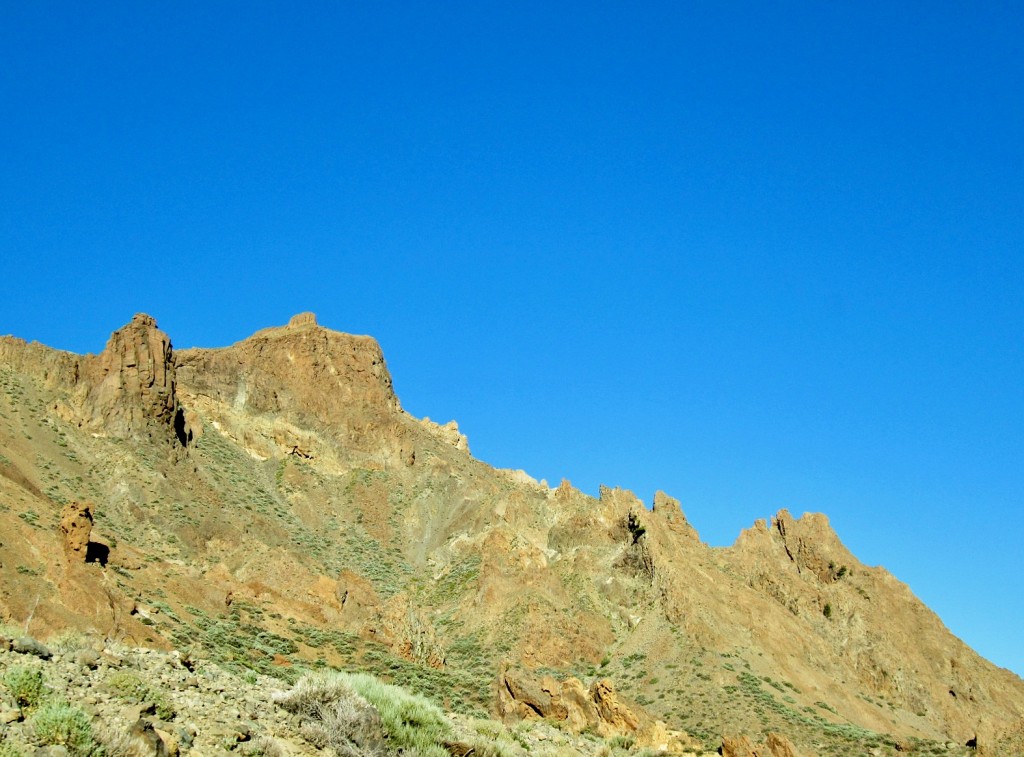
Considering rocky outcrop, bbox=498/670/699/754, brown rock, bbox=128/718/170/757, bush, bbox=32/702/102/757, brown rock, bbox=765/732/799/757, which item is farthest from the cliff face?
bush, bbox=32/702/102/757

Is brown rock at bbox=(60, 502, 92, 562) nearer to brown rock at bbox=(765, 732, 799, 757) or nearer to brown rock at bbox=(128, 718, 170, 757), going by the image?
brown rock at bbox=(765, 732, 799, 757)

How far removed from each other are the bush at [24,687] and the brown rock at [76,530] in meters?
34.4

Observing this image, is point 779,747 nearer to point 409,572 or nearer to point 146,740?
point 146,740

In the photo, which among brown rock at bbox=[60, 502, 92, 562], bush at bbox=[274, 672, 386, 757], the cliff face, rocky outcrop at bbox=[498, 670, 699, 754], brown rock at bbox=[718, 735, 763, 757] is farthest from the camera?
the cliff face

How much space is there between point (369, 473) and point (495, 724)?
Answer: 3001 inches

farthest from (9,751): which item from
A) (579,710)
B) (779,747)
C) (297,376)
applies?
(297,376)

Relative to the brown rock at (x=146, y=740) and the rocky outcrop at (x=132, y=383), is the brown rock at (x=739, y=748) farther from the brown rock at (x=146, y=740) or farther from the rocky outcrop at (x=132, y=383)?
the rocky outcrop at (x=132, y=383)

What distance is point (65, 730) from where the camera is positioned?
12.0 meters

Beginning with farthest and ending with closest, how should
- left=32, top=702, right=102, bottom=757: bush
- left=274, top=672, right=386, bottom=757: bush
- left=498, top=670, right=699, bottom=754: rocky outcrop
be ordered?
left=498, top=670, right=699, bottom=754: rocky outcrop
left=274, top=672, right=386, bottom=757: bush
left=32, top=702, right=102, bottom=757: bush

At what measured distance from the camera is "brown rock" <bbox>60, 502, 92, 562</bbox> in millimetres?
45375

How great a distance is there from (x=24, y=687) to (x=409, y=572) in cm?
7224

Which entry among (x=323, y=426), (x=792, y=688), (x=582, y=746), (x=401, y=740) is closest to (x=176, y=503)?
(x=323, y=426)

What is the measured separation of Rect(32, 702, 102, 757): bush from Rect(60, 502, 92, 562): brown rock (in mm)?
35510

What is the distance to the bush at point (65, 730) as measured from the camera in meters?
11.8
